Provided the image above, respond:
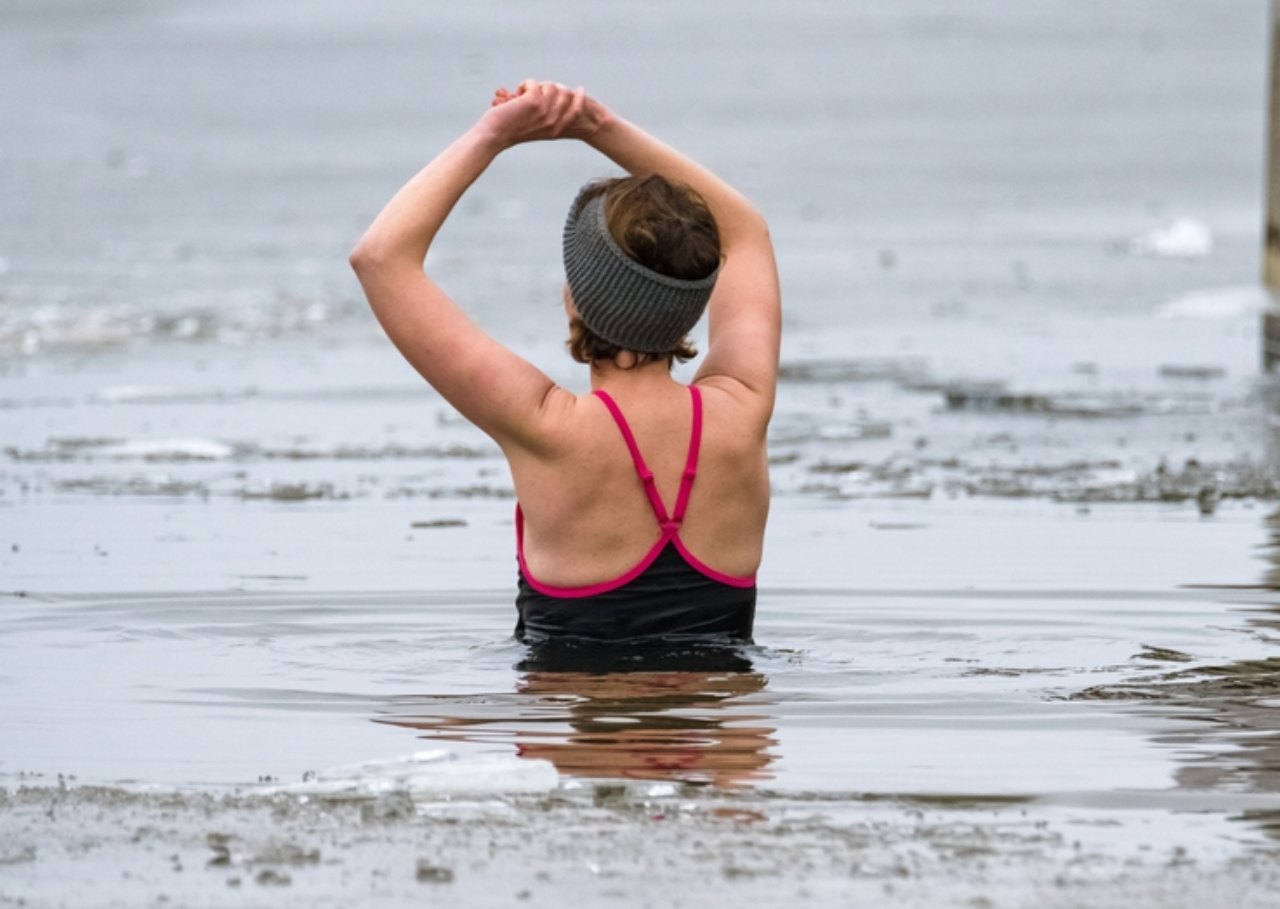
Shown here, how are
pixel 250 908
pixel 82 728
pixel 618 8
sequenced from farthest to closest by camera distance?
pixel 618 8
pixel 82 728
pixel 250 908

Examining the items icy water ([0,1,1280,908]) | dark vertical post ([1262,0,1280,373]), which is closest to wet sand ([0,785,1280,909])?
icy water ([0,1,1280,908])

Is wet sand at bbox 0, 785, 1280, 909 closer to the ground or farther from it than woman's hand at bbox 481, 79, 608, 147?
closer to the ground

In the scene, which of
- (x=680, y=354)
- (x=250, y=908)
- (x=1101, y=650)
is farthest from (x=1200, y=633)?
(x=250, y=908)

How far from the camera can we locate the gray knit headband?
4.86 meters

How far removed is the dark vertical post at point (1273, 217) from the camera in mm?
12648

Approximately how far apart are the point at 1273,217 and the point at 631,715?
9.02 m

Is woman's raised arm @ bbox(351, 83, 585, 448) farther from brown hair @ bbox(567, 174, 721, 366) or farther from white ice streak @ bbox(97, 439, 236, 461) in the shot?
white ice streak @ bbox(97, 439, 236, 461)

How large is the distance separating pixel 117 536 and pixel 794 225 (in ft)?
49.1

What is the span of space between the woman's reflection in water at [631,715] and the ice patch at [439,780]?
18cm

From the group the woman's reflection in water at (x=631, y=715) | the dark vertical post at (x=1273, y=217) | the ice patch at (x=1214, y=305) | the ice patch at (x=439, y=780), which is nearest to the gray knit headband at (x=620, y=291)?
the woman's reflection in water at (x=631, y=715)

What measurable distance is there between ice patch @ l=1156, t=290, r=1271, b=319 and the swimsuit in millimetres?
10492

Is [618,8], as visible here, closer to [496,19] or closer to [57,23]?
[496,19]

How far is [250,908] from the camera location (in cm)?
352

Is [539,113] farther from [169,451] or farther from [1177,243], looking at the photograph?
[1177,243]
